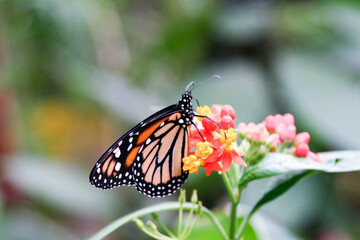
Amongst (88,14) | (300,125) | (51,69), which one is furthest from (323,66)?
(51,69)

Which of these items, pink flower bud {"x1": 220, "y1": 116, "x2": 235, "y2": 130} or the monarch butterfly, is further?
the monarch butterfly

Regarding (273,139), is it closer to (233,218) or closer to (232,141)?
(232,141)

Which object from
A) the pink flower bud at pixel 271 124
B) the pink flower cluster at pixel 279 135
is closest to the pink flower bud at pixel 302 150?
the pink flower cluster at pixel 279 135

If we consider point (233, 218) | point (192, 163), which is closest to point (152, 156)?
point (192, 163)

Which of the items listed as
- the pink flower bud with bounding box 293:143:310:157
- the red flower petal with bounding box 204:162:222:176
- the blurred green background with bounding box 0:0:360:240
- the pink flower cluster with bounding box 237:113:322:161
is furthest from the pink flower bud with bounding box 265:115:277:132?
the blurred green background with bounding box 0:0:360:240

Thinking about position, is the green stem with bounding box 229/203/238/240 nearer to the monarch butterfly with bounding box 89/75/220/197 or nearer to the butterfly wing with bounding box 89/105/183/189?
the monarch butterfly with bounding box 89/75/220/197

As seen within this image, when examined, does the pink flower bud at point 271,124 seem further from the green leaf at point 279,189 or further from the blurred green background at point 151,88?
the blurred green background at point 151,88
